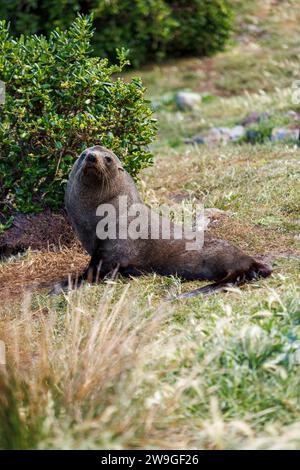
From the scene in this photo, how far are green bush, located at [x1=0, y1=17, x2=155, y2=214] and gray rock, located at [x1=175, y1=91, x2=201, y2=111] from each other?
21.3ft

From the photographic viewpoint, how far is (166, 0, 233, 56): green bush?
15969 mm

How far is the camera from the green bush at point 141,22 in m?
15.3

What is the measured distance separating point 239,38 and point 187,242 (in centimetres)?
1178

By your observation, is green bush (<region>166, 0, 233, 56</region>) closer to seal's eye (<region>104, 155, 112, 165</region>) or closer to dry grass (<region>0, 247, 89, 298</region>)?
dry grass (<region>0, 247, 89, 298</region>)

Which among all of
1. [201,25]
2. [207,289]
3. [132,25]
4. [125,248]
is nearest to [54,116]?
[125,248]

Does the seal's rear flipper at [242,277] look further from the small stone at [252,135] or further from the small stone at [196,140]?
the small stone at [196,140]

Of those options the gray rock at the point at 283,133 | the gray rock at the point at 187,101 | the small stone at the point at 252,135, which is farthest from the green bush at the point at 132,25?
the gray rock at the point at 283,133

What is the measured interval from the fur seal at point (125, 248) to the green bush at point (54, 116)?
0.70 meters

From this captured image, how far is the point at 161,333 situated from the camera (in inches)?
195

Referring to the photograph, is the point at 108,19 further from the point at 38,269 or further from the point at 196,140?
the point at 38,269

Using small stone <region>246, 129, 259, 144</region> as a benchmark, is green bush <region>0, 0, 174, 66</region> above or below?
above

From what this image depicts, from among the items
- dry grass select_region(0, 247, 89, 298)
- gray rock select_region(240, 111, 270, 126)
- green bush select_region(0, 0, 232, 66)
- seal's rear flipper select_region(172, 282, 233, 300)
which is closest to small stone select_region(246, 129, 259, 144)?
gray rock select_region(240, 111, 270, 126)
